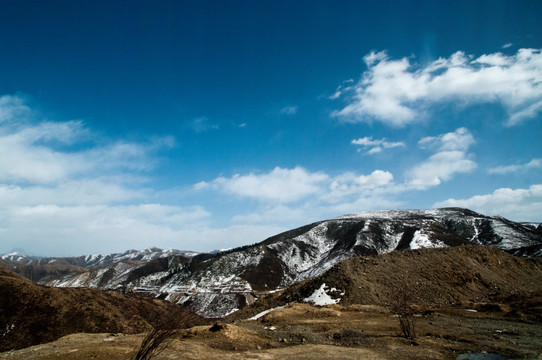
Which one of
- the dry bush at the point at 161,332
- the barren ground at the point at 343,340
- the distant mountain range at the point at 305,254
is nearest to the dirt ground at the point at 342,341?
the barren ground at the point at 343,340

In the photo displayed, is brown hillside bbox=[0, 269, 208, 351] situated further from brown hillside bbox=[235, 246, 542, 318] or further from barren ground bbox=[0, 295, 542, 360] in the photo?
brown hillside bbox=[235, 246, 542, 318]

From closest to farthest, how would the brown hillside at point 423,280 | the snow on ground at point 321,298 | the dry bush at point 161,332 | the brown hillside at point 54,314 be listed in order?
1. the dry bush at point 161,332
2. the snow on ground at point 321,298
3. the brown hillside at point 423,280
4. the brown hillside at point 54,314

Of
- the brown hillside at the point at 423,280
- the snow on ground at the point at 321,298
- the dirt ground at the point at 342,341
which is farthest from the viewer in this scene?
the brown hillside at the point at 423,280

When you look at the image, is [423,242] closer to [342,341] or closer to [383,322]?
[383,322]

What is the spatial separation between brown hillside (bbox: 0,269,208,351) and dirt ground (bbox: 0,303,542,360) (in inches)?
544

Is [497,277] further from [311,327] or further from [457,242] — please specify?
[457,242]

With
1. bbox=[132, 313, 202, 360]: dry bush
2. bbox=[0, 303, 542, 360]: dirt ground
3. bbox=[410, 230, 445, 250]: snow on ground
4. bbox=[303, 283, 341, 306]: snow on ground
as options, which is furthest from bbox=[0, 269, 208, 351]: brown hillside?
bbox=[410, 230, 445, 250]: snow on ground

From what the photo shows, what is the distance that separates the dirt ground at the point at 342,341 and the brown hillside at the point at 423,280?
771cm

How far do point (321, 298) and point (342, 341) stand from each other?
15.0 metres

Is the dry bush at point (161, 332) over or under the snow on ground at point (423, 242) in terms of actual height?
over

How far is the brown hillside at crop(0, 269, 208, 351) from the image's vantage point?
31078mm

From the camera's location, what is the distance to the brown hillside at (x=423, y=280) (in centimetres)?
3058

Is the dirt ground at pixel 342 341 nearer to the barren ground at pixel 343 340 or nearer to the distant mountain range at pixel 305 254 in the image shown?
the barren ground at pixel 343 340

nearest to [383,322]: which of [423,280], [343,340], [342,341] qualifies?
[343,340]
